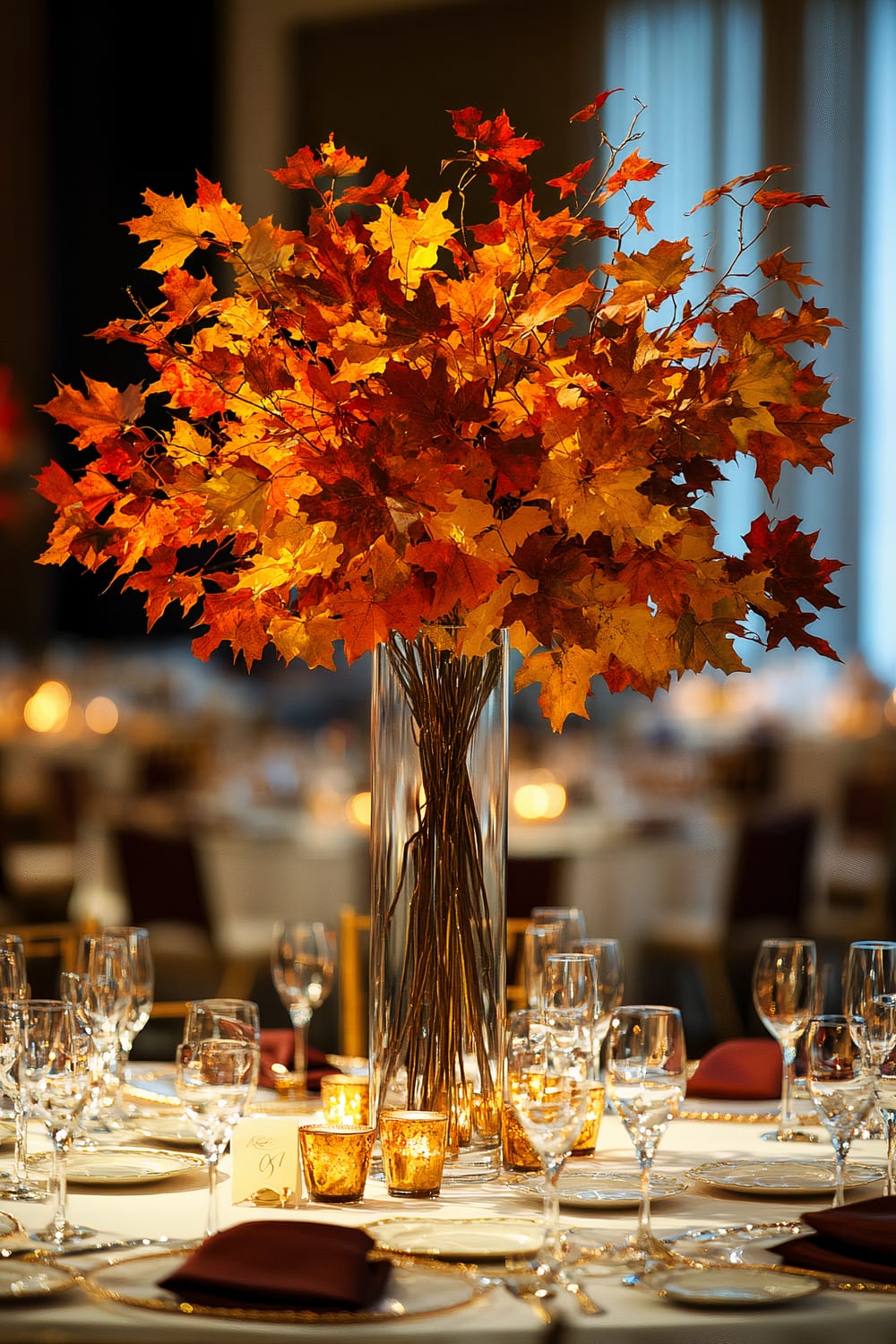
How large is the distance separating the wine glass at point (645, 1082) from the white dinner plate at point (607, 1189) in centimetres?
10

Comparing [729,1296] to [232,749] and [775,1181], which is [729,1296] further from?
[232,749]

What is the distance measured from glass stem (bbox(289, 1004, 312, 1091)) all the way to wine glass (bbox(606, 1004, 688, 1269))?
2.50 ft

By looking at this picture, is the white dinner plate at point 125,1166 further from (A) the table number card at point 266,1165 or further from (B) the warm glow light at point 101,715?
(B) the warm glow light at point 101,715

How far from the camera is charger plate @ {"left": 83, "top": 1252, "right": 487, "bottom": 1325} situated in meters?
1.44

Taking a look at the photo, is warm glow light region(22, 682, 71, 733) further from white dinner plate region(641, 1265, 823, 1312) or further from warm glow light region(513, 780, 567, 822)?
white dinner plate region(641, 1265, 823, 1312)

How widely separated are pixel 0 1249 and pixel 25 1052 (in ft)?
0.57

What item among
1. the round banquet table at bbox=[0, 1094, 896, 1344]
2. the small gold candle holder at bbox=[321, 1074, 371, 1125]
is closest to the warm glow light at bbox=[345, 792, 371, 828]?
the small gold candle holder at bbox=[321, 1074, 371, 1125]

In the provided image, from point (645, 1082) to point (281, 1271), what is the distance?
1.21ft

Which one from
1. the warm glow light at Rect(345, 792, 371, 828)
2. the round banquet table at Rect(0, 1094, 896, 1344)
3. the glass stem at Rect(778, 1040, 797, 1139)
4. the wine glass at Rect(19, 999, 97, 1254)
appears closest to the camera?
the round banquet table at Rect(0, 1094, 896, 1344)

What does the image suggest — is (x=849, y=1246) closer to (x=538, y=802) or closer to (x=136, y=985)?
(x=136, y=985)

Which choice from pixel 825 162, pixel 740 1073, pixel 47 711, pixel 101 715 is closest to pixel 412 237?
pixel 740 1073

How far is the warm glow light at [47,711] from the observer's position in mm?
9156

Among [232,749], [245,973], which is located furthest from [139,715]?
[245,973]

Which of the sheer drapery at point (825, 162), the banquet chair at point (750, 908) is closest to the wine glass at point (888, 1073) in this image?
the banquet chair at point (750, 908)
